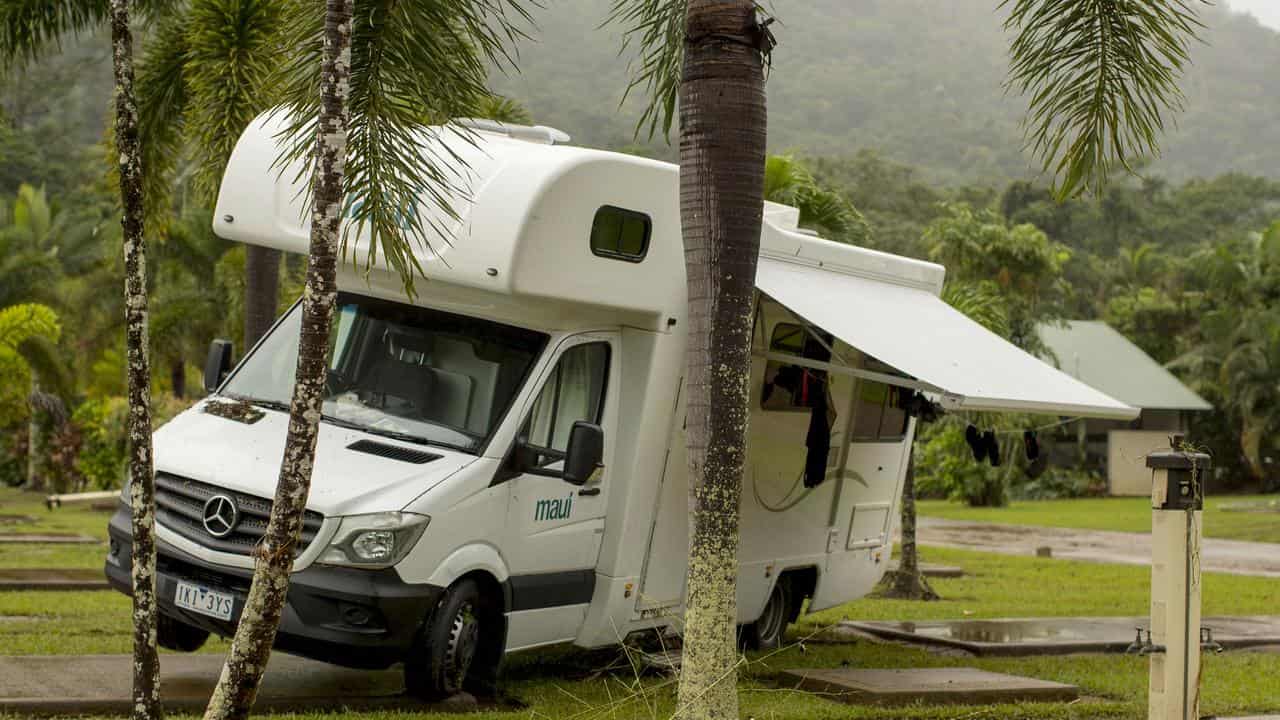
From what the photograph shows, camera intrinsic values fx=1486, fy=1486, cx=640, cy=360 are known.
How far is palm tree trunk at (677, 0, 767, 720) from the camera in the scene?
6.75 meters

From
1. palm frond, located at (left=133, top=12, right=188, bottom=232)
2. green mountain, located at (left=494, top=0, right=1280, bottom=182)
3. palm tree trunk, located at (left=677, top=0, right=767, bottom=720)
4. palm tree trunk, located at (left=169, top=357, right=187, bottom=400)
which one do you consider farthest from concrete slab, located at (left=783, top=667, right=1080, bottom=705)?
green mountain, located at (left=494, top=0, right=1280, bottom=182)

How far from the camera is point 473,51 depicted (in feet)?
24.8

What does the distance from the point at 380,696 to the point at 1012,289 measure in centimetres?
2265

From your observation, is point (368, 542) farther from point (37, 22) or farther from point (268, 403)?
point (37, 22)

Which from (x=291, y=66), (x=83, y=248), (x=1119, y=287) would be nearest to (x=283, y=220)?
(x=291, y=66)

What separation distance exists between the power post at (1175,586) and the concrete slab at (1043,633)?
476 cm

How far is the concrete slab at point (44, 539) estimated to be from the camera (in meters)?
18.8

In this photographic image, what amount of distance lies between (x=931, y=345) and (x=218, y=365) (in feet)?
15.1

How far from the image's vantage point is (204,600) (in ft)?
26.0

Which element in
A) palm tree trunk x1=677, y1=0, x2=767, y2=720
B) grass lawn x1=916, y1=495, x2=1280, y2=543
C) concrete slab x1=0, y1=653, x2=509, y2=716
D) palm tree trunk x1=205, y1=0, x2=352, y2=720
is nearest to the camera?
palm tree trunk x1=205, y1=0, x2=352, y2=720

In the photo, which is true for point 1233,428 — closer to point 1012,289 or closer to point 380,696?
point 1012,289

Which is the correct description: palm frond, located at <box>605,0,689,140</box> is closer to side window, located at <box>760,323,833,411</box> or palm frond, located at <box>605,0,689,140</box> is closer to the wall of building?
side window, located at <box>760,323,833,411</box>

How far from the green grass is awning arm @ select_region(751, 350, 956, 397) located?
9.07m

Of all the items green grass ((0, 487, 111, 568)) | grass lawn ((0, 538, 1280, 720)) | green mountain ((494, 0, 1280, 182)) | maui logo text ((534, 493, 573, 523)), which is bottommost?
green grass ((0, 487, 111, 568))
